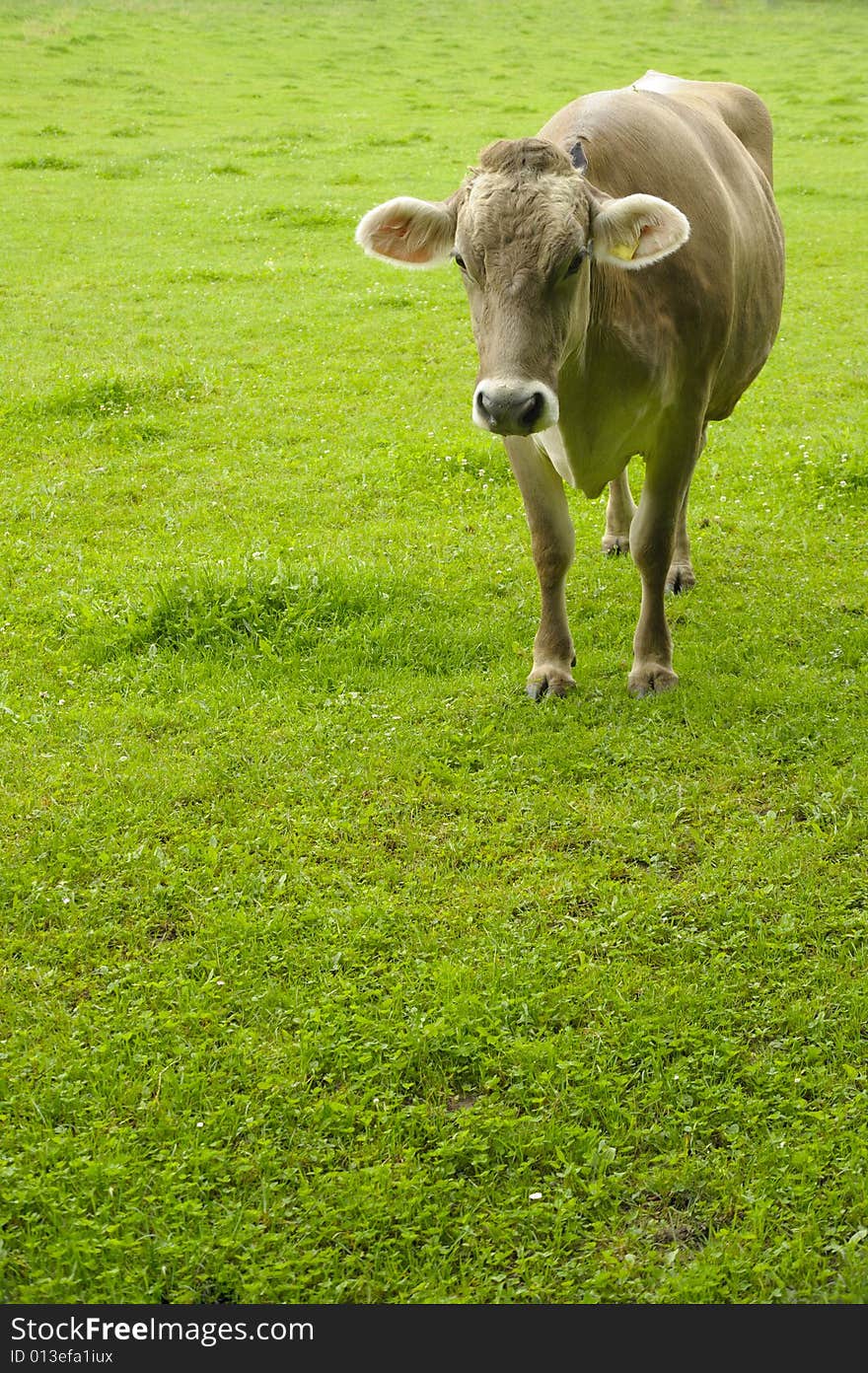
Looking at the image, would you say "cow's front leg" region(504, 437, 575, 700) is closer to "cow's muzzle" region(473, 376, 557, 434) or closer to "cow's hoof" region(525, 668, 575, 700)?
"cow's hoof" region(525, 668, 575, 700)

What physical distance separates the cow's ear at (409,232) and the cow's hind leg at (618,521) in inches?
105

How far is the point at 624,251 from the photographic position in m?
5.55

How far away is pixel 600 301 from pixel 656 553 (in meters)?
1.36

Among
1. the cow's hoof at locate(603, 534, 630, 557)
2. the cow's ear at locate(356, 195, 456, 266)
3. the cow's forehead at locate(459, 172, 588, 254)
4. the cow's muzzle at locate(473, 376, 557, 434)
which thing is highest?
the cow's forehead at locate(459, 172, 588, 254)

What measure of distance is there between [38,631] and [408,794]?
2646 millimetres

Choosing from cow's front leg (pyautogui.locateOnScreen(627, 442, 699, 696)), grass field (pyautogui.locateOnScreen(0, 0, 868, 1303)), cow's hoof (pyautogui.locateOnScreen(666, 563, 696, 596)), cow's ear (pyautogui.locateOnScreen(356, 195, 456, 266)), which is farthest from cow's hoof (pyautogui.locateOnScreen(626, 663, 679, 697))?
cow's ear (pyautogui.locateOnScreen(356, 195, 456, 266))

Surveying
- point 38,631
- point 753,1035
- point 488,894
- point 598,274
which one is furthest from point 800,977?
point 38,631

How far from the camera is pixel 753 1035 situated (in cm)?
430

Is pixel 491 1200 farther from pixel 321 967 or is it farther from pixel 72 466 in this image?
pixel 72 466

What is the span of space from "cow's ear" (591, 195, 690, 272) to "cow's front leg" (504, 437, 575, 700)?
1180 millimetres

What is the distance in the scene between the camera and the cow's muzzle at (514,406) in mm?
5086

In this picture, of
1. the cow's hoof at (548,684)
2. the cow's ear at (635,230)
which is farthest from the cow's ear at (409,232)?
the cow's hoof at (548,684)

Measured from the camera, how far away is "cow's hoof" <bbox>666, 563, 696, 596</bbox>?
7.84 m
